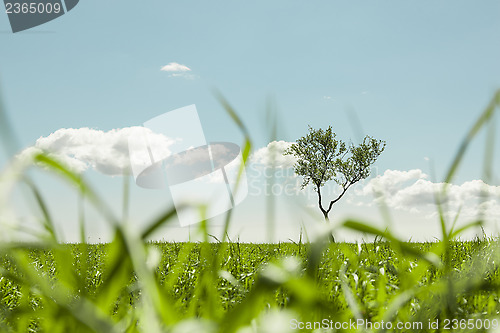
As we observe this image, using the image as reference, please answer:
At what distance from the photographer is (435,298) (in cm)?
206

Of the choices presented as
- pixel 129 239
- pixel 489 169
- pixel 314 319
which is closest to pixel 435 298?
pixel 314 319

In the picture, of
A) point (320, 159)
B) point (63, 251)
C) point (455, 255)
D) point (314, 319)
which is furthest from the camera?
point (320, 159)

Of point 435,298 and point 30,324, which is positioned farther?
point 30,324

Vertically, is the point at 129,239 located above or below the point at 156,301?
above

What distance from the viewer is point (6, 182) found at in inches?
34.3

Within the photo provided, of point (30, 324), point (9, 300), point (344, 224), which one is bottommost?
point (9, 300)

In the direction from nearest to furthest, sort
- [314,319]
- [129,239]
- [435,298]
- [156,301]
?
[129,239] → [156,301] → [314,319] → [435,298]

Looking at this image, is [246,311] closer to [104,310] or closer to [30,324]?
[104,310]

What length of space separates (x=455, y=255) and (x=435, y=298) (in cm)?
367

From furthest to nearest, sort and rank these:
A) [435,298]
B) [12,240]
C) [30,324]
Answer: [30,324] < [435,298] < [12,240]

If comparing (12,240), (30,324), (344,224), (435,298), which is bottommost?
(30,324)

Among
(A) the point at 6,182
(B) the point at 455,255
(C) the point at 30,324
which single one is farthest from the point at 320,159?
(A) the point at 6,182

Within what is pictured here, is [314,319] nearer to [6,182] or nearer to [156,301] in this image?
[156,301]

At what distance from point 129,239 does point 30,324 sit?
3.62 meters
